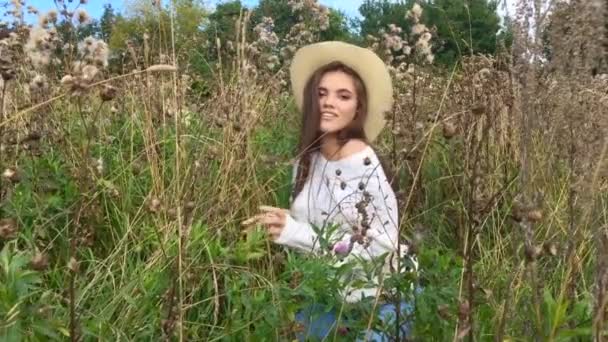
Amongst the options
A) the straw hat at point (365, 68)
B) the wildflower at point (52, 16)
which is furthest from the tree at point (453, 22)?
the wildflower at point (52, 16)

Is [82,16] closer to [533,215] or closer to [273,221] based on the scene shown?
[273,221]

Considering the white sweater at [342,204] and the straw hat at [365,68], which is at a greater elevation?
the straw hat at [365,68]

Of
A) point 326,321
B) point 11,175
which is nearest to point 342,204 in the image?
point 326,321

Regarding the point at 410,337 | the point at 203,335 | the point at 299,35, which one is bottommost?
the point at 203,335

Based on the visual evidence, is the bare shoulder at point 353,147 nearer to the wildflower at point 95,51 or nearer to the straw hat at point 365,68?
the straw hat at point 365,68

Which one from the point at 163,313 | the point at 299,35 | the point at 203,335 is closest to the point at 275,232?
the point at 203,335

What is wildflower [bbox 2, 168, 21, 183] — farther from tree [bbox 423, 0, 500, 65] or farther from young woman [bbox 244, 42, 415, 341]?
tree [bbox 423, 0, 500, 65]

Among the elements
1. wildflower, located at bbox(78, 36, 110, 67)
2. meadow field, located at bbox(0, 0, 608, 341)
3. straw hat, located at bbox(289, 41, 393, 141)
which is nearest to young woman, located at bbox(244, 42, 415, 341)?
straw hat, located at bbox(289, 41, 393, 141)

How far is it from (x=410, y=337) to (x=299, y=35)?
8.44 ft

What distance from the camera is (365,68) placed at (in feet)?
9.32

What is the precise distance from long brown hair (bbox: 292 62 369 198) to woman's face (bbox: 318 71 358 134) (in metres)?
0.02

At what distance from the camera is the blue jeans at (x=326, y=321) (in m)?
1.79

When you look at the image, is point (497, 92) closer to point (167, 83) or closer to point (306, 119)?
point (306, 119)

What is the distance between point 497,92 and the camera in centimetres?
359
